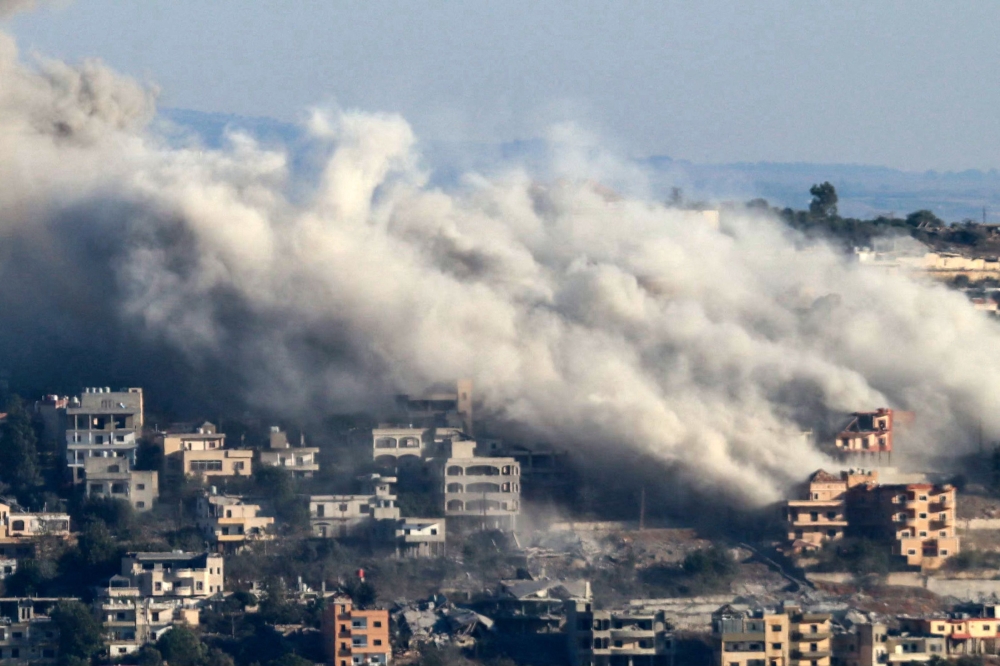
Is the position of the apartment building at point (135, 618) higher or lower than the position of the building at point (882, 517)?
lower

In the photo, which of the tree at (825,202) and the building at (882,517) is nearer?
the building at (882,517)

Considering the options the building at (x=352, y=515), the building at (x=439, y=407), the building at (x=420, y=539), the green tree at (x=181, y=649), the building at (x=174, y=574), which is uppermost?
the building at (x=439, y=407)

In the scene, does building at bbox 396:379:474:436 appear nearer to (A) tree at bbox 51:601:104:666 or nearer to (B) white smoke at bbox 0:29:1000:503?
(B) white smoke at bbox 0:29:1000:503

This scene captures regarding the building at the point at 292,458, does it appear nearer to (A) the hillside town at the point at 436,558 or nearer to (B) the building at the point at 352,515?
(A) the hillside town at the point at 436,558

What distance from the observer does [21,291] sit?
4747 centimetres

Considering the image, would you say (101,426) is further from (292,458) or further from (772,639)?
(772,639)

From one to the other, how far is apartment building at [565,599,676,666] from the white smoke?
221 inches

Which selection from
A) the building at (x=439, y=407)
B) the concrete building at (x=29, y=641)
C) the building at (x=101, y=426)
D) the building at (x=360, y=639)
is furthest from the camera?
the building at (x=439, y=407)

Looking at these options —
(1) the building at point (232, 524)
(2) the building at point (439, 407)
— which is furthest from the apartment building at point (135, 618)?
(2) the building at point (439, 407)

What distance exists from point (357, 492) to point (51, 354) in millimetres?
7557

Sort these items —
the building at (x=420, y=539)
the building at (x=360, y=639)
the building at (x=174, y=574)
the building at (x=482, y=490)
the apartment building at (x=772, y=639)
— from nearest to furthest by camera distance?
the apartment building at (x=772, y=639), the building at (x=360, y=639), the building at (x=174, y=574), the building at (x=420, y=539), the building at (x=482, y=490)

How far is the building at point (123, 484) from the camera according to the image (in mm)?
41031

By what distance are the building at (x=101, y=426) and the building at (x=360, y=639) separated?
23.4 ft

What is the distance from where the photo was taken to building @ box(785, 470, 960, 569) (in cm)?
3981
